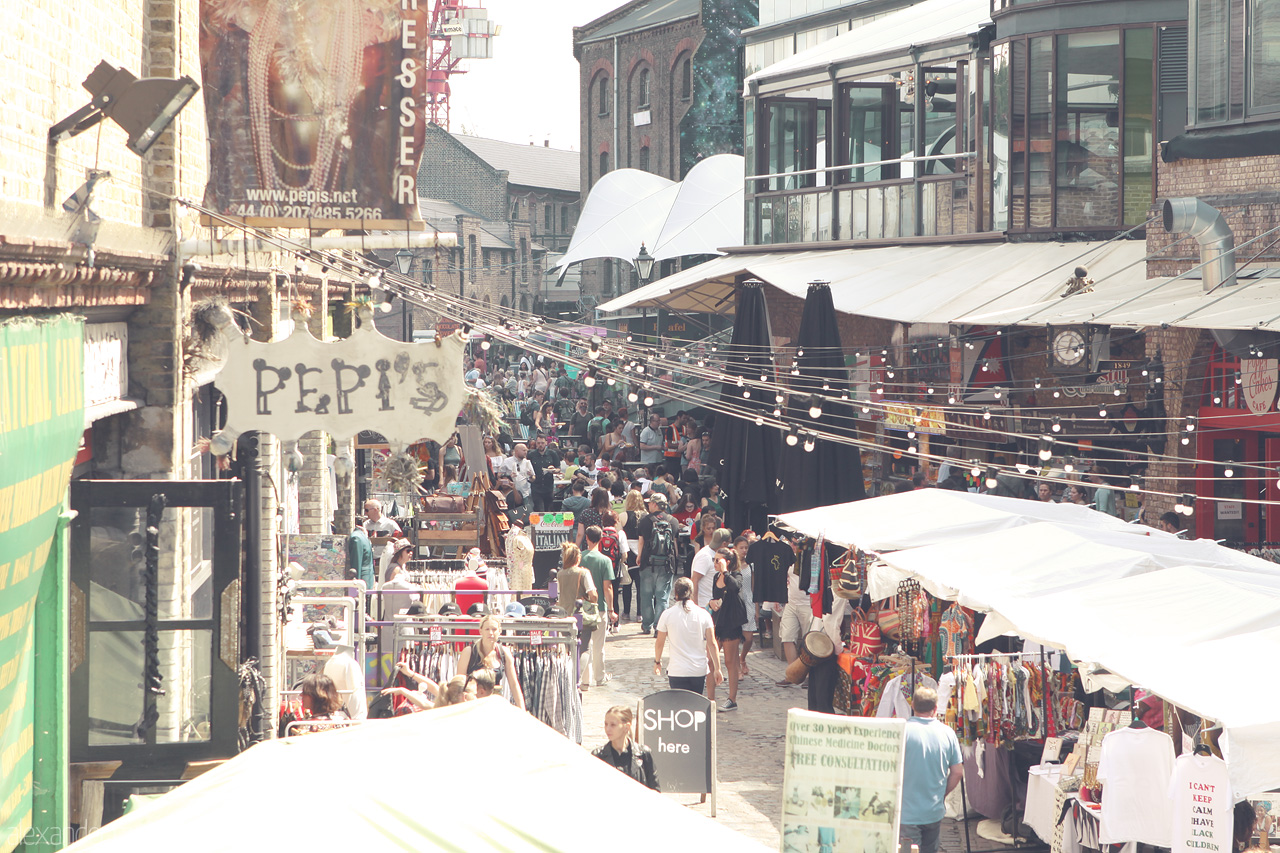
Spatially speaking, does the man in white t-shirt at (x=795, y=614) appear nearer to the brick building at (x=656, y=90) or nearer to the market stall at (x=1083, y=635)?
the market stall at (x=1083, y=635)

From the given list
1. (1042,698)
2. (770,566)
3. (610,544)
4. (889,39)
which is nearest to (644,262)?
(889,39)

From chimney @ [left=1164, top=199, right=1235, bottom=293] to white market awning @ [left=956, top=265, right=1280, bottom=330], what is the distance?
30 centimetres

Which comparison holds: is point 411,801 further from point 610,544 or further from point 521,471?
point 521,471

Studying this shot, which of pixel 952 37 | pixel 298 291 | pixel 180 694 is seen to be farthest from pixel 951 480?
pixel 180 694

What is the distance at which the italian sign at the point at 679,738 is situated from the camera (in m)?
9.41

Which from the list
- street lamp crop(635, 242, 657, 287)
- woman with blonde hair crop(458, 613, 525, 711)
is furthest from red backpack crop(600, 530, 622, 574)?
street lamp crop(635, 242, 657, 287)

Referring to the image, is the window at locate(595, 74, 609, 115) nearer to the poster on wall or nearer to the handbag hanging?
the handbag hanging

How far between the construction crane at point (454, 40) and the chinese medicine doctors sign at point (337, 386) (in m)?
69.9

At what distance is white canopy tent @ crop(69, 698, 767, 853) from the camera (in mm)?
3125

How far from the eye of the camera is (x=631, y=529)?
53.9ft

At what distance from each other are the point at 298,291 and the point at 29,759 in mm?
7209

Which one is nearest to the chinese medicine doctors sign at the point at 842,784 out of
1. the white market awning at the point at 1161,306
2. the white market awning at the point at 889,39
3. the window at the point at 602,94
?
the white market awning at the point at 1161,306

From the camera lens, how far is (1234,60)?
14.3m

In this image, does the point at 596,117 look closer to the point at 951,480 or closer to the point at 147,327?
the point at 951,480
